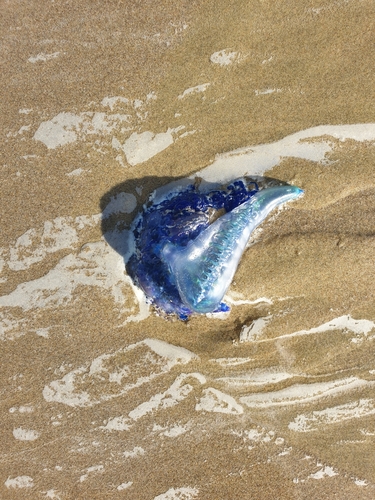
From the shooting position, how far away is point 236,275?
202 inches

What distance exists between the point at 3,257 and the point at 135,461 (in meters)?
3.36

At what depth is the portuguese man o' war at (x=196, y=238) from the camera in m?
4.78

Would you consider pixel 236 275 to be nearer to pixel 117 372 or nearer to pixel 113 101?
pixel 117 372

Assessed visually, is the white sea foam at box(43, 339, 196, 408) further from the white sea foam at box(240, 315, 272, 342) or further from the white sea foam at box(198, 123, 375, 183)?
the white sea foam at box(198, 123, 375, 183)

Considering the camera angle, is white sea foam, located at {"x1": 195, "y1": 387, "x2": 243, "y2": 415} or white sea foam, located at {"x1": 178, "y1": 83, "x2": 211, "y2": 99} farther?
white sea foam, located at {"x1": 195, "y1": 387, "x2": 243, "y2": 415}

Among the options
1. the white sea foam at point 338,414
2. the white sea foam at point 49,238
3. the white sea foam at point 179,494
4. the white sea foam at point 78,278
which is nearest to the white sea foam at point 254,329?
the white sea foam at point 338,414

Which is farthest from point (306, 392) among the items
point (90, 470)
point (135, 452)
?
point (90, 470)

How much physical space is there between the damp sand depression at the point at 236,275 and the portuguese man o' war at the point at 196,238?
0.72 ft

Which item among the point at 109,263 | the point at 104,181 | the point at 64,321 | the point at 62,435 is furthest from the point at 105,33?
the point at 62,435

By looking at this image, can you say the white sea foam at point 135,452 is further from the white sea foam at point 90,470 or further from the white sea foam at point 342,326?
the white sea foam at point 342,326

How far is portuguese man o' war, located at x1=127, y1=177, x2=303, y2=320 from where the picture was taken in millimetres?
4777

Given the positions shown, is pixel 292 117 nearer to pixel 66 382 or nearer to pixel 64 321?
pixel 64 321

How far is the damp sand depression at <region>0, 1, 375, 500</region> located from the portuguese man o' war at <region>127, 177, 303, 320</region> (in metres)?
0.22

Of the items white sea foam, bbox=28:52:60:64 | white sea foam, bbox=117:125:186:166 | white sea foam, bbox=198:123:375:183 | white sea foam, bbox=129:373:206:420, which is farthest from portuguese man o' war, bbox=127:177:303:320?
white sea foam, bbox=28:52:60:64
